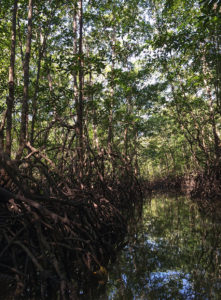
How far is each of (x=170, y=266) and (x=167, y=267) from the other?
1.5 inches

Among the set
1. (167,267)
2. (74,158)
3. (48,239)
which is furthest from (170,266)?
(74,158)

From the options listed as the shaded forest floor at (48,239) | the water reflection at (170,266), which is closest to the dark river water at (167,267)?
the water reflection at (170,266)

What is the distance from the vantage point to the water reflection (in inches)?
70.9

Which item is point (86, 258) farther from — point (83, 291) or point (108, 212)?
point (108, 212)

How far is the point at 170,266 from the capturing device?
7.54 feet

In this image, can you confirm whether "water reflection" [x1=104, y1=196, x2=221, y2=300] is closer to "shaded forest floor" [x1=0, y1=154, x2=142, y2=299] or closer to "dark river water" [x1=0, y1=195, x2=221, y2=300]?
"dark river water" [x1=0, y1=195, x2=221, y2=300]

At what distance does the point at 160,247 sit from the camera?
2.92m

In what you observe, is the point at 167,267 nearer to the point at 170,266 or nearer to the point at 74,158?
the point at 170,266

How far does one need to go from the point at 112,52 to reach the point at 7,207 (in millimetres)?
10561

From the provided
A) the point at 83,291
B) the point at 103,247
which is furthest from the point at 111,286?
the point at 103,247

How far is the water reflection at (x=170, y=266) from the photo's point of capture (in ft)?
5.90

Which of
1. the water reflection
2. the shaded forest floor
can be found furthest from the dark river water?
the shaded forest floor

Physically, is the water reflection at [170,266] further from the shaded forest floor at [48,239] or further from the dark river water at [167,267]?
the shaded forest floor at [48,239]

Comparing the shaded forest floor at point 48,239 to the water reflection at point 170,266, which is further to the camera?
the water reflection at point 170,266
